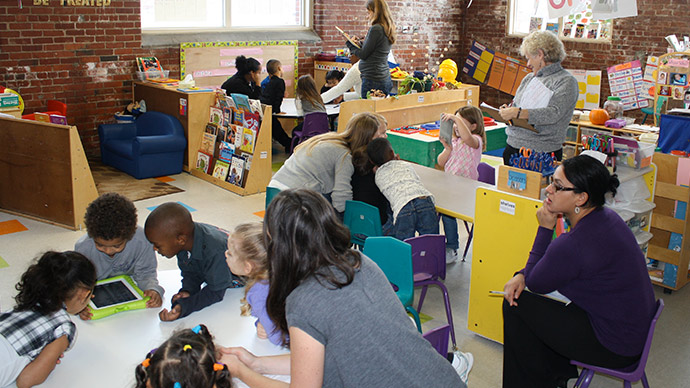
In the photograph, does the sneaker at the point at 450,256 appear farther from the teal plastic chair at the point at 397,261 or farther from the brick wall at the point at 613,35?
the brick wall at the point at 613,35

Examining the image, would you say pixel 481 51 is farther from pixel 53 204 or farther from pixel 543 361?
pixel 543 361

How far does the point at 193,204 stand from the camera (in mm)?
6020

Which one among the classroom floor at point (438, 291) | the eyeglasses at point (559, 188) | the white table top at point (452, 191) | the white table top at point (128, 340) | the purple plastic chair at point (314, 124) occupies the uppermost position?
the eyeglasses at point (559, 188)

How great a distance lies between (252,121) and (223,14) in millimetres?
3092

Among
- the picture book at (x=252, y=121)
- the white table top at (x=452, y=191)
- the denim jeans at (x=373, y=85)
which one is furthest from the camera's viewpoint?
the denim jeans at (x=373, y=85)

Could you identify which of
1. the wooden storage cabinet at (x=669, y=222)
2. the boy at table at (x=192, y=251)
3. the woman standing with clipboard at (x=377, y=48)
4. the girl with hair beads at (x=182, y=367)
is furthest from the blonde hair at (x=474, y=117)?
the girl with hair beads at (x=182, y=367)

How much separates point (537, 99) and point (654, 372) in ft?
7.17

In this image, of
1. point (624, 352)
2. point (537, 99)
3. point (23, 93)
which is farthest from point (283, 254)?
point (23, 93)

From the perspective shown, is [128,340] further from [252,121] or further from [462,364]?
[252,121]

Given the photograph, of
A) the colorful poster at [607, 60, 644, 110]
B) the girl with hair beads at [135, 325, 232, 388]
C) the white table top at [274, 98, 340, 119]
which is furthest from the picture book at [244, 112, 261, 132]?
the colorful poster at [607, 60, 644, 110]

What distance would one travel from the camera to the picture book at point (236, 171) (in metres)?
6.38

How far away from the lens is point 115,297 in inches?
102

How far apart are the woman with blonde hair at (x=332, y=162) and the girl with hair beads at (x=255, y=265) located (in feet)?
5.43

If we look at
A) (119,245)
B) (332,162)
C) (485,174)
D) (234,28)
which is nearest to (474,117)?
(485,174)
